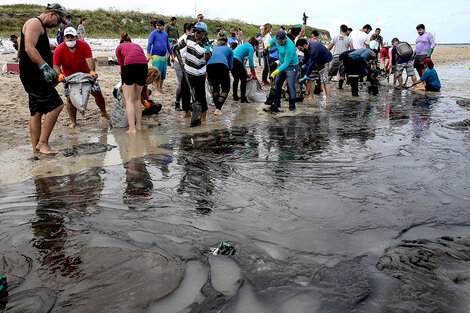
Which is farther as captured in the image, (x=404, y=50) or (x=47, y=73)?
(x=404, y=50)

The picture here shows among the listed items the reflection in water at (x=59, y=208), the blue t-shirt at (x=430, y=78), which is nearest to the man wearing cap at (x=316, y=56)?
the blue t-shirt at (x=430, y=78)

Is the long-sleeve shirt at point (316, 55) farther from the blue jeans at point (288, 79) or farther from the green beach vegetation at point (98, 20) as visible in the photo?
the green beach vegetation at point (98, 20)

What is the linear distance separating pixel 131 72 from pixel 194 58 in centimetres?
131

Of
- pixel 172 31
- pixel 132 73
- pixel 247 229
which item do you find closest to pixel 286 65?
pixel 132 73

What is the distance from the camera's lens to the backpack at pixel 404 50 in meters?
12.5

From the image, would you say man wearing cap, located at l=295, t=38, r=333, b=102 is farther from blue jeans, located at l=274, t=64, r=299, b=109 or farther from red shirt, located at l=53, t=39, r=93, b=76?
red shirt, located at l=53, t=39, r=93, b=76

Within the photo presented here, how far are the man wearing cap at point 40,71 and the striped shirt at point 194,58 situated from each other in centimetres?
247

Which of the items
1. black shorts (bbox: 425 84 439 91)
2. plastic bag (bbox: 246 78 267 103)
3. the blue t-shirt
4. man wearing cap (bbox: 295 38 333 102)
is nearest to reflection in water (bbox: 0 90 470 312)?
man wearing cap (bbox: 295 38 333 102)

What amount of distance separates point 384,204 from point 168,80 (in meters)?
10.1

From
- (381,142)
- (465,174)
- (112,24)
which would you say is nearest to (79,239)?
(465,174)

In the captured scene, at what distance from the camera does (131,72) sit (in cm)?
637

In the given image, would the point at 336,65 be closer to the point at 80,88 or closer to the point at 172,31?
the point at 172,31

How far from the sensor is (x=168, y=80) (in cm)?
1244

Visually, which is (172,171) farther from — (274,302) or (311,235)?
(274,302)
